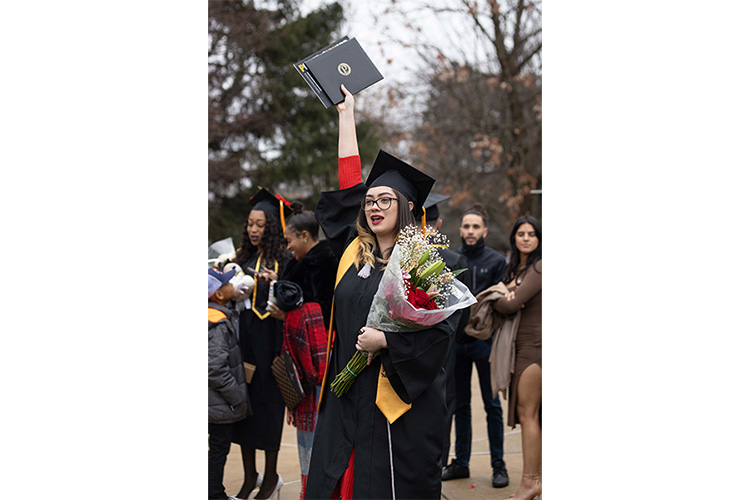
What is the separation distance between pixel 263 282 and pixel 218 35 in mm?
12827

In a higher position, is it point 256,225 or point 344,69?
point 344,69

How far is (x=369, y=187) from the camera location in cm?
335

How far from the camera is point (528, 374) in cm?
477

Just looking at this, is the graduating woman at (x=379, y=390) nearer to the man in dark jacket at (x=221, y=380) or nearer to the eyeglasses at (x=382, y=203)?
the eyeglasses at (x=382, y=203)

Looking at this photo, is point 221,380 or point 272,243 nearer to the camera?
point 221,380

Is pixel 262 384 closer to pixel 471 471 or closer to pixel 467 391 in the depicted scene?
pixel 467 391

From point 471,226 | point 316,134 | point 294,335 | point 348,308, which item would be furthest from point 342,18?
point 348,308

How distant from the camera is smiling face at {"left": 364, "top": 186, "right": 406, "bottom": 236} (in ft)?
10.3

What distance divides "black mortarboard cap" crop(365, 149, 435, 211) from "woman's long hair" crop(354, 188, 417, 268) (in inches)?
2.7

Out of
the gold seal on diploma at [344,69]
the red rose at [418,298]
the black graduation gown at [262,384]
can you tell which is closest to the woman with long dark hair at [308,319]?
the black graduation gown at [262,384]

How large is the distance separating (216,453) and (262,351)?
794mm

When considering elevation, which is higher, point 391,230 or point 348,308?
point 391,230

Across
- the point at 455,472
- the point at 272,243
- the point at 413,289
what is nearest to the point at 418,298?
the point at 413,289

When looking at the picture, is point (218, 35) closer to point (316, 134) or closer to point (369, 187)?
Answer: point (316, 134)
